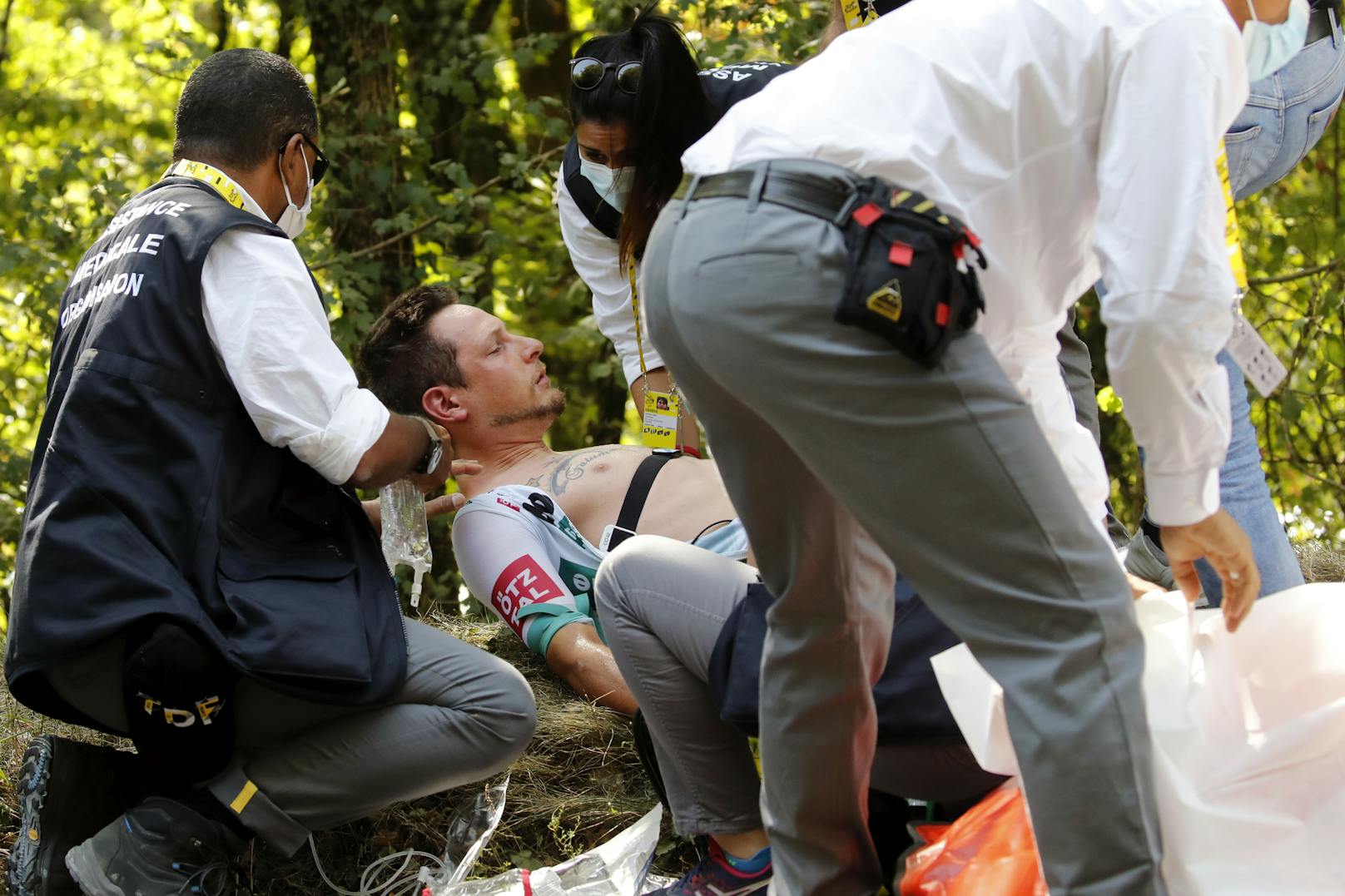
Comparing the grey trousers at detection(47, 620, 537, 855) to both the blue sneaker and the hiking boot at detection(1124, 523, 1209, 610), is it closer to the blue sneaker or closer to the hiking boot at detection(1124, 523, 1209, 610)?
the blue sneaker

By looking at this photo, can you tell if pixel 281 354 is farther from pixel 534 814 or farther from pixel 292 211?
pixel 534 814

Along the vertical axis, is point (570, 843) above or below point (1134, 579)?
below

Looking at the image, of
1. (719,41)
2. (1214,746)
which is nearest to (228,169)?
(1214,746)

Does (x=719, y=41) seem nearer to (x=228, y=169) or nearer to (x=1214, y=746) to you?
(x=228, y=169)

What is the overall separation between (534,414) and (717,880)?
1918 mm

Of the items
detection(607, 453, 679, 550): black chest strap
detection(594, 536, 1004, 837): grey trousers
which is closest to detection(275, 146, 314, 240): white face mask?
detection(607, 453, 679, 550): black chest strap

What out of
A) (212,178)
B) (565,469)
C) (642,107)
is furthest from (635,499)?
(212,178)

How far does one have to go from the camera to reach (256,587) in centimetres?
274

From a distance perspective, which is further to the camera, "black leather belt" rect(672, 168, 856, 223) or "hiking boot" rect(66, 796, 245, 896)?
"hiking boot" rect(66, 796, 245, 896)

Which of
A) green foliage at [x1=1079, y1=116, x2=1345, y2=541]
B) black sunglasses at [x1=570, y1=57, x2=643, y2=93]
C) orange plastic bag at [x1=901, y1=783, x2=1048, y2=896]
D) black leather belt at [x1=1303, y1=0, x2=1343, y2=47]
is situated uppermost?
black leather belt at [x1=1303, y1=0, x2=1343, y2=47]

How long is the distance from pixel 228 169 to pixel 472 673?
50.3 inches

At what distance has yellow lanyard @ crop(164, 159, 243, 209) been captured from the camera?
9.89ft

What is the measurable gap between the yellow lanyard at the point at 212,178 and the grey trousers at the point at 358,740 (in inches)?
42.2

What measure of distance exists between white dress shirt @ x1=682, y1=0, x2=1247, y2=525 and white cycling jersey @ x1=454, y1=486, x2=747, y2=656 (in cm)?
177
